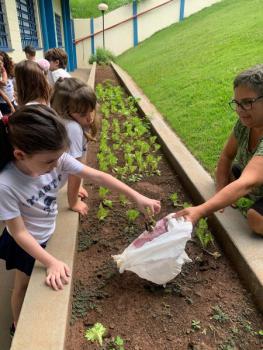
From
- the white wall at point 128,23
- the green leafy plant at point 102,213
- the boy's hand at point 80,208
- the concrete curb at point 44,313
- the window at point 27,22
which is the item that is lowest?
the white wall at point 128,23

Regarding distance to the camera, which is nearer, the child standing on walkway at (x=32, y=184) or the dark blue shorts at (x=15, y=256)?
the child standing on walkway at (x=32, y=184)

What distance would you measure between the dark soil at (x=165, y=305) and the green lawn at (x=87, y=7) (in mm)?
25208

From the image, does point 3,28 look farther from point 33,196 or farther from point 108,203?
point 33,196

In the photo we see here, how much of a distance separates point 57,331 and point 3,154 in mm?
833

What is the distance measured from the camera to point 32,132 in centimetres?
145

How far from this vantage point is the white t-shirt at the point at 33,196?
5.09ft

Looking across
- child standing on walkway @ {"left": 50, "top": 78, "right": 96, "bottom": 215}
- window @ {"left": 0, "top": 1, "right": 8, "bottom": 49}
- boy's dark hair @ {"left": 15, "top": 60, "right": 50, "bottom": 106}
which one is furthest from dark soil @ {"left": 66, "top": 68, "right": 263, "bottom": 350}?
window @ {"left": 0, "top": 1, "right": 8, "bottom": 49}

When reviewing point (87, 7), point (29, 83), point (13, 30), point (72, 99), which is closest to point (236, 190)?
point (72, 99)

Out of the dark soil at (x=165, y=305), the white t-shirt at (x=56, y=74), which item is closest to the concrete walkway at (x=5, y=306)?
the dark soil at (x=165, y=305)

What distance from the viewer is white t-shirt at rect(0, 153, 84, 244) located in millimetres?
1551

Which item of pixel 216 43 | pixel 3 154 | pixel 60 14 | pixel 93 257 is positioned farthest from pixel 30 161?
pixel 60 14

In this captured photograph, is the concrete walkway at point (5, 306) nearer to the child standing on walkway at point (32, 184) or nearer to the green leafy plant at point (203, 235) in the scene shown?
the child standing on walkway at point (32, 184)

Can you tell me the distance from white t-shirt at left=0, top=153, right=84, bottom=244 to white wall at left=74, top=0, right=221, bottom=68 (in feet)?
71.5

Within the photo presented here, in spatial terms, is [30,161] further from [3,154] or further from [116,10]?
[116,10]
